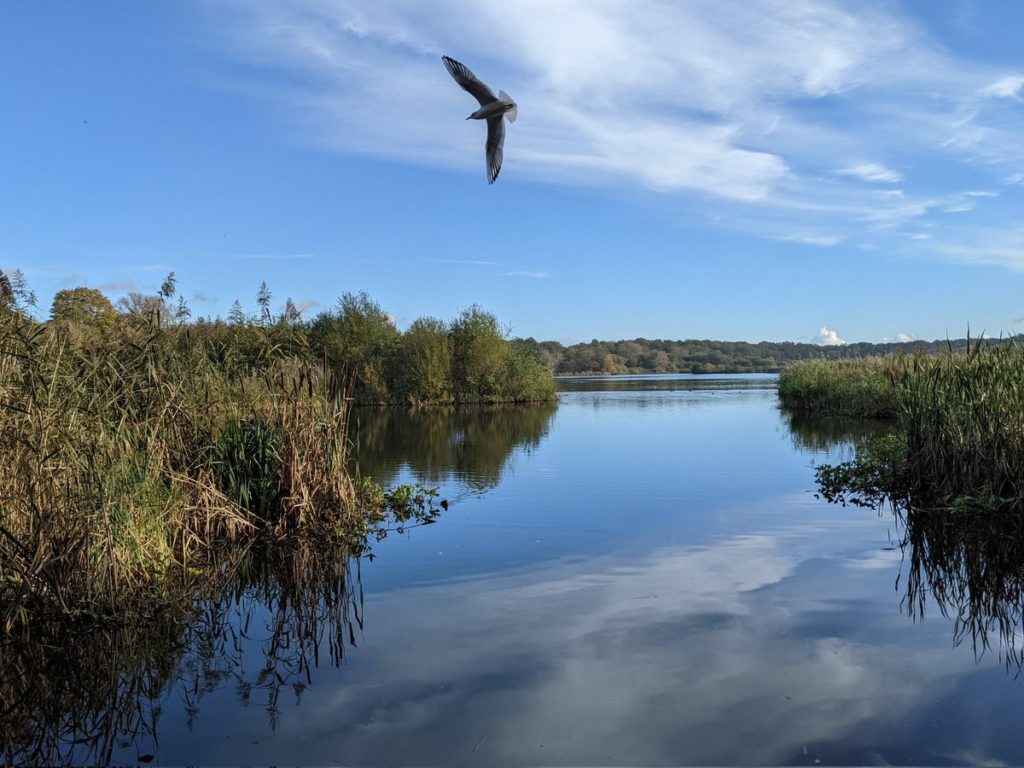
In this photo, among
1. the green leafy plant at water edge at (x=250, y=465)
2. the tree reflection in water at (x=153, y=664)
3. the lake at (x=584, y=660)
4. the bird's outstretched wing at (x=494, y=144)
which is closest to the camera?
the lake at (x=584, y=660)

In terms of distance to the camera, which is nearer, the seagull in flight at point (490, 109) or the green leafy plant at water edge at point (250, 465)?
the seagull in flight at point (490, 109)

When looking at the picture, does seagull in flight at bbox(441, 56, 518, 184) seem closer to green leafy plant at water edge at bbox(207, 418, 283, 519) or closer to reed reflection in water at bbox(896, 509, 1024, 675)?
green leafy plant at water edge at bbox(207, 418, 283, 519)

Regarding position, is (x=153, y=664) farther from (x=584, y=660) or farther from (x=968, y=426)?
(x=968, y=426)

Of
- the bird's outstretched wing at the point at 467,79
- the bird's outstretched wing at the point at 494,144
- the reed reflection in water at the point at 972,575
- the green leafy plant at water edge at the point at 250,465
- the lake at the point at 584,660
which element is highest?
the bird's outstretched wing at the point at 467,79

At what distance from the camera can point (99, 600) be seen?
6.54 meters

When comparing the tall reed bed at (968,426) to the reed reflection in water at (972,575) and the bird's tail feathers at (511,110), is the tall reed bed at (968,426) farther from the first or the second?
the bird's tail feathers at (511,110)

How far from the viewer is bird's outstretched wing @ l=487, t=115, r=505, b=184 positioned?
23.0ft

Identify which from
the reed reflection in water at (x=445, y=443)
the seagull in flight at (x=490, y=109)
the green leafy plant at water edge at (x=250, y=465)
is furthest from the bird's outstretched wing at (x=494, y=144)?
the green leafy plant at water edge at (x=250, y=465)

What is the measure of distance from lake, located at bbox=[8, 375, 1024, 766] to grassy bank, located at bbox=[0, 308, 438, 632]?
885mm

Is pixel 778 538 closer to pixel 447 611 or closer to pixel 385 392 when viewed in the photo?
pixel 447 611

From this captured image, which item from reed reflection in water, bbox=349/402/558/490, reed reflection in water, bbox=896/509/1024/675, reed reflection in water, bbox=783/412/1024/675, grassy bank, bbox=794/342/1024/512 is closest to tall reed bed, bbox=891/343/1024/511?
grassy bank, bbox=794/342/1024/512

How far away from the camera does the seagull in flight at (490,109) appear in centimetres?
665

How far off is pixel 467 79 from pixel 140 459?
480cm

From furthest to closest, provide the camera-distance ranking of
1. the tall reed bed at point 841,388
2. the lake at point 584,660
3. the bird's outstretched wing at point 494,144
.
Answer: the tall reed bed at point 841,388, the bird's outstretched wing at point 494,144, the lake at point 584,660
